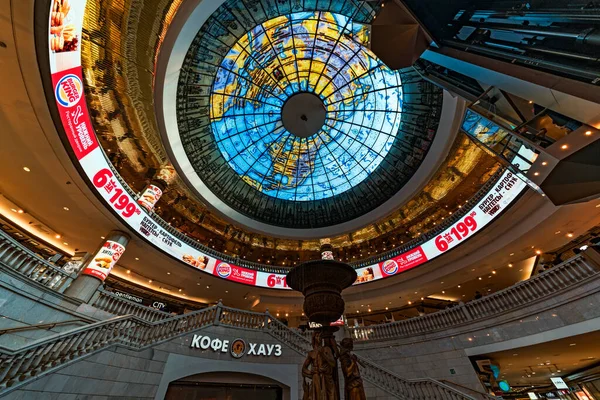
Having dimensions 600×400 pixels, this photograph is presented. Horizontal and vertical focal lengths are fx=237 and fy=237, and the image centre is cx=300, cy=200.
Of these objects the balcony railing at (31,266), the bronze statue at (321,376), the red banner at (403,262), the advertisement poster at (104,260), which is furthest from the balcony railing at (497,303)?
the balcony railing at (31,266)

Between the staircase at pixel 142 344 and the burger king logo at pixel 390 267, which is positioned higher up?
the burger king logo at pixel 390 267

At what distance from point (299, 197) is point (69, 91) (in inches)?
663

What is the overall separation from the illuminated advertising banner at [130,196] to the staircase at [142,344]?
13.3ft

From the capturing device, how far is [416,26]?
6.69 m

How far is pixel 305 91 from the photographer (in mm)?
18031

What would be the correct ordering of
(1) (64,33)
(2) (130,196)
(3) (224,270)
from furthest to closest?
(3) (224,270)
(2) (130,196)
(1) (64,33)

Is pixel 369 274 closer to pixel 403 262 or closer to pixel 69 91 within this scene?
pixel 403 262

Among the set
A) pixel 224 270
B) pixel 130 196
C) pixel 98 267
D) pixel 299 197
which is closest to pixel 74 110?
pixel 130 196

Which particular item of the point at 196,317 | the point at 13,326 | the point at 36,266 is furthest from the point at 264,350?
the point at 36,266

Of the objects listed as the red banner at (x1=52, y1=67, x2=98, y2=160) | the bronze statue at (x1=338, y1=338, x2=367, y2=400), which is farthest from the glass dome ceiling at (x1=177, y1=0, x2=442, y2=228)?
the bronze statue at (x1=338, y1=338, x2=367, y2=400)

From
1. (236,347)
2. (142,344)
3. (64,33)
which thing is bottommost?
(142,344)

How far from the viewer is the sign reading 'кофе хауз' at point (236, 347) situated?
928 centimetres

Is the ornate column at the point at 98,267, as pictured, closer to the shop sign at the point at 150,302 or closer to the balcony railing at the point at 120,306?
the balcony railing at the point at 120,306

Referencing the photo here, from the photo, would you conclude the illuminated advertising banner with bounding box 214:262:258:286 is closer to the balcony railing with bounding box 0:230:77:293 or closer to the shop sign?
the shop sign
